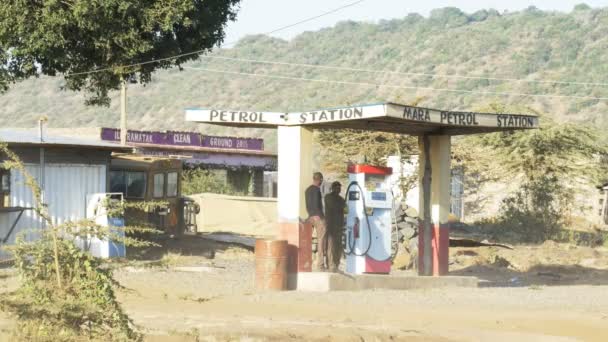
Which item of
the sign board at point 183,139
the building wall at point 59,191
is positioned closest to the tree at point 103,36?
the building wall at point 59,191

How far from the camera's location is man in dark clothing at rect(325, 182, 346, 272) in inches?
758

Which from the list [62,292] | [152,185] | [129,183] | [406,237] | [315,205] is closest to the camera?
[62,292]

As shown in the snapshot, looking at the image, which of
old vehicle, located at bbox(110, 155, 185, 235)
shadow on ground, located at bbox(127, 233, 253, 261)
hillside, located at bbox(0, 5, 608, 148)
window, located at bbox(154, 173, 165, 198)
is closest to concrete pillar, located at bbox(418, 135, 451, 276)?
shadow on ground, located at bbox(127, 233, 253, 261)

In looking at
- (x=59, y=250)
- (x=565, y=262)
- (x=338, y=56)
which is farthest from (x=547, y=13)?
(x=59, y=250)

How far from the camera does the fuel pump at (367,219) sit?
19.5 metres

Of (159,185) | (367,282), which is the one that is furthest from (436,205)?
(159,185)

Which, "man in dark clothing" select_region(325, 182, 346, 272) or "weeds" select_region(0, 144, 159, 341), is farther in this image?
"man in dark clothing" select_region(325, 182, 346, 272)

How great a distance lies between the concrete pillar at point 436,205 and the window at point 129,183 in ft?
33.7

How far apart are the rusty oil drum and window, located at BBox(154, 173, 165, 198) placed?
473 inches

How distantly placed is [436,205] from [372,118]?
3587 millimetres

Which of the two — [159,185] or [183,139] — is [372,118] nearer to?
[159,185]

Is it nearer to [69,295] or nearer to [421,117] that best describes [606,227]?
[421,117]

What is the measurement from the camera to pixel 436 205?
2091 centimetres

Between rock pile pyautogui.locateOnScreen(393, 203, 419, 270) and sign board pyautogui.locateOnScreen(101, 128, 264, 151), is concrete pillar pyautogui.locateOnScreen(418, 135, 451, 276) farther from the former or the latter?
sign board pyautogui.locateOnScreen(101, 128, 264, 151)
